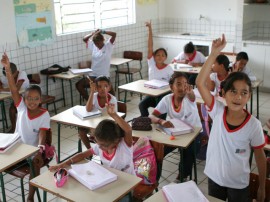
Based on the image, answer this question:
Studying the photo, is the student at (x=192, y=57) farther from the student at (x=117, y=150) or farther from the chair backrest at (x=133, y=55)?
the student at (x=117, y=150)

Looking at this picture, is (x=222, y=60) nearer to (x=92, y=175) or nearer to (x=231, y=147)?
(x=231, y=147)

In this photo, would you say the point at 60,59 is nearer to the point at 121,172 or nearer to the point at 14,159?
the point at 14,159

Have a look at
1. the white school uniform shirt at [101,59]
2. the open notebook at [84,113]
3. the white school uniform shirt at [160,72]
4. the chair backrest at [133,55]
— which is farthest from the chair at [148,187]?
the chair backrest at [133,55]

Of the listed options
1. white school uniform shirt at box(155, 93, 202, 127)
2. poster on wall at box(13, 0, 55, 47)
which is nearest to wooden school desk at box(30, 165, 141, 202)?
white school uniform shirt at box(155, 93, 202, 127)

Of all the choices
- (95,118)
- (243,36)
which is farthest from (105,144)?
(243,36)

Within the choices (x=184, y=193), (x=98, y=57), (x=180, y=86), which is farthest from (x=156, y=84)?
(x=184, y=193)

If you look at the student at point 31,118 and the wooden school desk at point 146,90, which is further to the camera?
the wooden school desk at point 146,90

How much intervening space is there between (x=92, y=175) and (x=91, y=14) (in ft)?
15.8

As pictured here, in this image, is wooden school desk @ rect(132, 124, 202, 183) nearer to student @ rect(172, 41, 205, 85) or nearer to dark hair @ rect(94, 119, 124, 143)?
dark hair @ rect(94, 119, 124, 143)

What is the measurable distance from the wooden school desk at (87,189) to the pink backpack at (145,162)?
40 centimetres

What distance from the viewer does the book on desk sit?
15.2 ft

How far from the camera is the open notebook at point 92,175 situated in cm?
221

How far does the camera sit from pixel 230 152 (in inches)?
84.1

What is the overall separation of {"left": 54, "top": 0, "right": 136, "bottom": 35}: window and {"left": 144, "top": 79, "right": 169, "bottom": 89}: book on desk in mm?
2074
